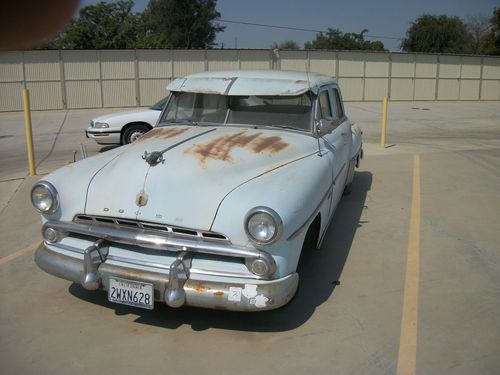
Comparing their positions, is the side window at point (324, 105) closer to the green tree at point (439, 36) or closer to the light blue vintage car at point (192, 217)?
the light blue vintage car at point (192, 217)

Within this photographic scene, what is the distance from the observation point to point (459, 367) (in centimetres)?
322

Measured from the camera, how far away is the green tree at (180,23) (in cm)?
4559

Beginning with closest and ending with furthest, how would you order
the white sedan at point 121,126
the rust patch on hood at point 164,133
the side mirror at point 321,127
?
1. the rust patch on hood at point 164,133
2. the side mirror at point 321,127
3. the white sedan at point 121,126

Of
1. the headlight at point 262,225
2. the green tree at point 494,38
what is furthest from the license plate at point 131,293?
the green tree at point 494,38

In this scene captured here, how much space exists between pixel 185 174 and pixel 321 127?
170 cm

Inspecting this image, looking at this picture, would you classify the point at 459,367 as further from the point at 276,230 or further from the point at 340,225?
the point at 340,225

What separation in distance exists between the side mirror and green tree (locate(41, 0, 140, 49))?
40.7m

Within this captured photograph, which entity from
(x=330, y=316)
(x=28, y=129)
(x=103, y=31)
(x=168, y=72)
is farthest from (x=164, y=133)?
(x=103, y=31)

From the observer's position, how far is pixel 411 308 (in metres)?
4.01

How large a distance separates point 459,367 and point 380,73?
3041cm

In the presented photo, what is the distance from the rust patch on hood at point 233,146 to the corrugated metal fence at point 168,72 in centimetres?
1958

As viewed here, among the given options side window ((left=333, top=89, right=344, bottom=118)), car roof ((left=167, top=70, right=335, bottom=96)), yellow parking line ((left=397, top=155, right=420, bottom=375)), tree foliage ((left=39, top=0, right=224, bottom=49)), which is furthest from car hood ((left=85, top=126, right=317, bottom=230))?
tree foliage ((left=39, top=0, right=224, bottom=49))

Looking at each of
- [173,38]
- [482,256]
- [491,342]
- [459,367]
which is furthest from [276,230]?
[173,38]

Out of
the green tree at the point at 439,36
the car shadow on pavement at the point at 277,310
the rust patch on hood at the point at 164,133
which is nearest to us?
the car shadow on pavement at the point at 277,310
